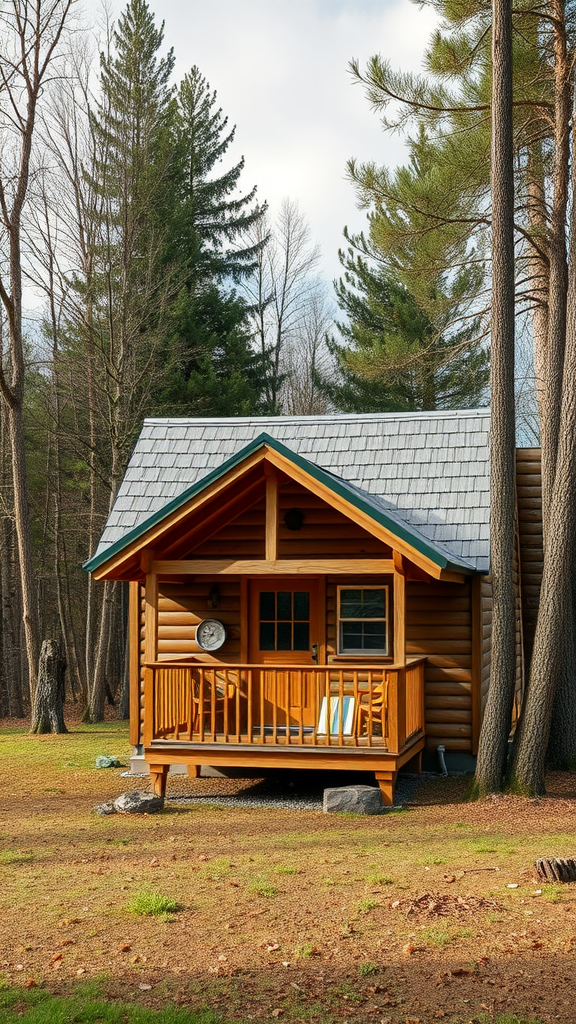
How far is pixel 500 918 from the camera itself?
6434 millimetres

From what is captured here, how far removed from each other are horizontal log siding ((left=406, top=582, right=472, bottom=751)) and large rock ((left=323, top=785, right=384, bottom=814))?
100 inches

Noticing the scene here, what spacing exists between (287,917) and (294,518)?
7.20 metres

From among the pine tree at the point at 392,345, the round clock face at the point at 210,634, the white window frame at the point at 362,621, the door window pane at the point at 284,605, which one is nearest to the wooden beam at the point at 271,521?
the white window frame at the point at 362,621

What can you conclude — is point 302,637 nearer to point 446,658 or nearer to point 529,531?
point 446,658

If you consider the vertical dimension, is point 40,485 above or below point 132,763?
above

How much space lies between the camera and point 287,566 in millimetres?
11102

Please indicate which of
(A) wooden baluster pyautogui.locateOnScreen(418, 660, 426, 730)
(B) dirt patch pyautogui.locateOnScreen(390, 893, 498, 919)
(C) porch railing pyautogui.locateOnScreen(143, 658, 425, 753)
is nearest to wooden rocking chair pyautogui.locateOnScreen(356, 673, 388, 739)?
(C) porch railing pyautogui.locateOnScreen(143, 658, 425, 753)

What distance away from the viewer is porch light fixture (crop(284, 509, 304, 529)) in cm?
1327

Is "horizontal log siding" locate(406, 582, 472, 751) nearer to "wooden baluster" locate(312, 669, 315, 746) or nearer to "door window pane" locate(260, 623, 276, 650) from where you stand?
"door window pane" locate(260, 623, 276, 650)

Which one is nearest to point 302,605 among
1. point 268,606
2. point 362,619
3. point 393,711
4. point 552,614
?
point 268,606

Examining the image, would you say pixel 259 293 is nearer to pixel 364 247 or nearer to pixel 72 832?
pixel 364 247

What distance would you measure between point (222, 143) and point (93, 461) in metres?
11.1

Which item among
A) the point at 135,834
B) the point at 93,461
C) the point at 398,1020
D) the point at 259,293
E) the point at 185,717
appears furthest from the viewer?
the point at 259,293

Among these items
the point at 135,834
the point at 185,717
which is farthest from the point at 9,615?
the point at 135,834
